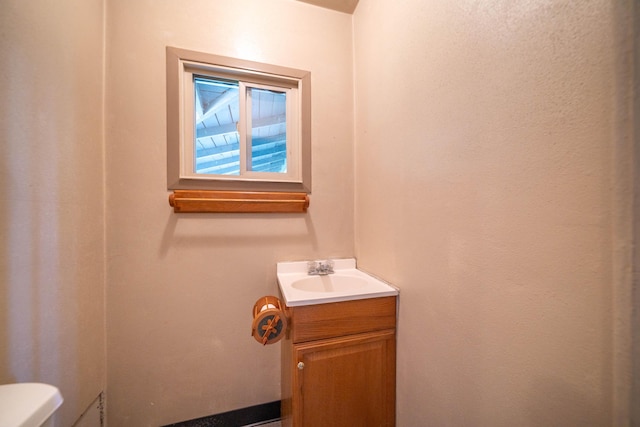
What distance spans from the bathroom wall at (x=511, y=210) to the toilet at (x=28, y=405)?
3.62 feet

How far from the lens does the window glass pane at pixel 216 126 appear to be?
130cm

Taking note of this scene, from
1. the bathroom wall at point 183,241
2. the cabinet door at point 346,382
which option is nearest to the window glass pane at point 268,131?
the bathroom wall at point 183,241

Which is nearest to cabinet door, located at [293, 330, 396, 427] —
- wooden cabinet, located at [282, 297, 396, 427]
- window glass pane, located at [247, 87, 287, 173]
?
wooden cabinet, located at [282, 297, 396, 427]

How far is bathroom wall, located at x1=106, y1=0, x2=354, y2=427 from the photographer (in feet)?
3.70

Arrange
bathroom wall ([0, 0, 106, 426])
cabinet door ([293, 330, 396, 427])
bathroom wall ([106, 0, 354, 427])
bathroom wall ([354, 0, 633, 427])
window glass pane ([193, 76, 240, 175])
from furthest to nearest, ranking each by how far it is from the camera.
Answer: window glass pane ([193, 76, 240, 175])
bathroom wall ([106, 0, 354, 427])
cabinet door ([293, 330, 396, 427])
bathroom wall ([0, 0, 106, 426])
bathroom wall ([354, 0, 633, 427])

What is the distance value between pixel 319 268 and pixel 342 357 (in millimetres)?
512

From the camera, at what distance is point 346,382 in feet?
3.14

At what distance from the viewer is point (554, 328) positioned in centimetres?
48

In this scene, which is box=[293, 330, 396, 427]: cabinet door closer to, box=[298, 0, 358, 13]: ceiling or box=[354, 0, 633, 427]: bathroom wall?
box=[354, 0, 633, 427]: bathroom wall

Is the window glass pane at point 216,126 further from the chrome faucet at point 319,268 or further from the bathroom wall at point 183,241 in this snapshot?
the chrome faucet at point 319,268

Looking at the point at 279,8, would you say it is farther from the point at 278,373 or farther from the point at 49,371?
the point at 278,373

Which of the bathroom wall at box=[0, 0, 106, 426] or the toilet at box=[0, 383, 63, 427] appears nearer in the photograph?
the toilet at box=[0, 383, 63, 427]

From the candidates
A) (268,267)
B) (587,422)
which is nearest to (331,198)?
(268,267)

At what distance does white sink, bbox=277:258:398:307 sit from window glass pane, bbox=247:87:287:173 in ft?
2.18
